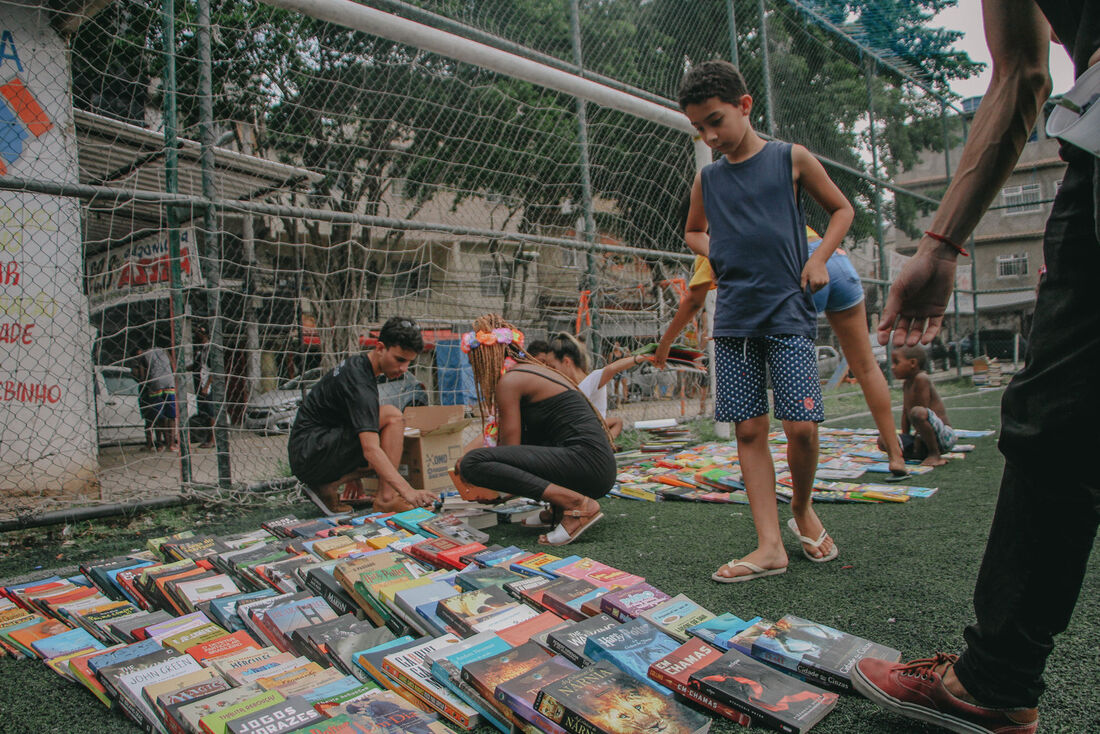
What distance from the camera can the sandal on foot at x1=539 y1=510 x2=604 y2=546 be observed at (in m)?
2.40

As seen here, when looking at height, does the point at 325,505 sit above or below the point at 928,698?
below

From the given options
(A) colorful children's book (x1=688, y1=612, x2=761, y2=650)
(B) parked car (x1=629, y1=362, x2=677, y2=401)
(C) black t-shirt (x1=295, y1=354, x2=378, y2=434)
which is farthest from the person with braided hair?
(B) parked car (x1=629, y1=362, x2=677, y2=401)

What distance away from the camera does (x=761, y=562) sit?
185cm

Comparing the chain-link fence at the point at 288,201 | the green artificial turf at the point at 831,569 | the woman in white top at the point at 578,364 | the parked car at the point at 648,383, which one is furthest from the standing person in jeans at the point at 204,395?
the parked car at the point at 648,383

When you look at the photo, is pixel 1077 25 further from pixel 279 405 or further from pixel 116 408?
pixel 116 408

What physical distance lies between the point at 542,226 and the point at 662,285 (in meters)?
1.34

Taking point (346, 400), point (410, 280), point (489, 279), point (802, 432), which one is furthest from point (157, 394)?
point (802, 432)

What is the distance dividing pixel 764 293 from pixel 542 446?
1.14 meters

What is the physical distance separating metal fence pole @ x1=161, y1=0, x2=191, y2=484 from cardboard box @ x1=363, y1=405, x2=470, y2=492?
107 centimetres

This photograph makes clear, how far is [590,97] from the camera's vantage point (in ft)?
11.6

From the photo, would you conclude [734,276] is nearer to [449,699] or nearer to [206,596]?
[449,699]

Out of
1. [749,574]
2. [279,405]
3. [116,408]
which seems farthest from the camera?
[279,405]

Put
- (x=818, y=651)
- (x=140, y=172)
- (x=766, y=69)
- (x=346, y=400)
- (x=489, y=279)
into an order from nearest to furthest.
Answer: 1. (x=818, y=651)
2. (x=346, y=400)
3. (x=140, y=172)
4. (x=489, y=279)
5. (x=766, y=69)

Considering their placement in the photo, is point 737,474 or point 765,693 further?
point 737,474
